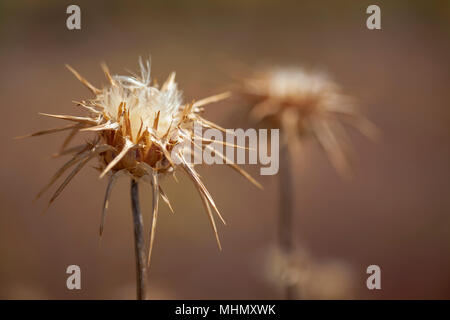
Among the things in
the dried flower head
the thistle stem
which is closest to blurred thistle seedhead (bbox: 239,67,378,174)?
the dried flower head

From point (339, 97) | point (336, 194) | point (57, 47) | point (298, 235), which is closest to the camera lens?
point (339, 97)

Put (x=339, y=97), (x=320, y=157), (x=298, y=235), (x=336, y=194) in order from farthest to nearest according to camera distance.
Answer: (x=320, y=157), (x=336, y=194), (x=298, y=235), (x=339, y=97)

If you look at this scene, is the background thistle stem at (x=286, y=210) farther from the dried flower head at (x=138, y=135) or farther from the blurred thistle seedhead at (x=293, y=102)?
the dried flower head at (x=138, y=135)

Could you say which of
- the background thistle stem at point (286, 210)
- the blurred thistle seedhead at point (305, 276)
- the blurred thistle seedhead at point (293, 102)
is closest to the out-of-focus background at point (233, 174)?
the blurred thistle seedhead at point (305, 276)

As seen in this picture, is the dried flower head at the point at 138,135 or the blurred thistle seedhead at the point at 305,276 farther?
the blurred thistle seedhead at the point at 305,276

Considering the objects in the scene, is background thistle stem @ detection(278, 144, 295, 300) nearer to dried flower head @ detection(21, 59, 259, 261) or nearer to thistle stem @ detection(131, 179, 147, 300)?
dried flower head @ detection(21, 59, 259, 261)

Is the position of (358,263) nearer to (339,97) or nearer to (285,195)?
(285,195)

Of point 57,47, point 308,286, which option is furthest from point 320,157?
point 57,47
